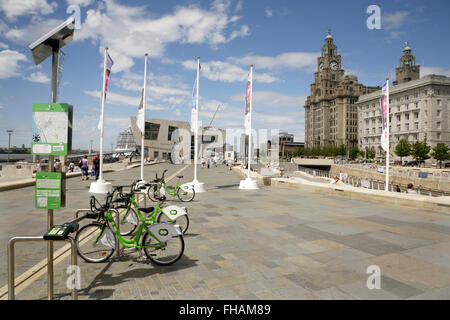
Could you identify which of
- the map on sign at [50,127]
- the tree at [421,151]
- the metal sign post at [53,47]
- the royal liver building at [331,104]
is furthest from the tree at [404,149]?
the map on sign at [50,127]

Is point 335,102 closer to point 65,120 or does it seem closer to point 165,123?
point 165,123

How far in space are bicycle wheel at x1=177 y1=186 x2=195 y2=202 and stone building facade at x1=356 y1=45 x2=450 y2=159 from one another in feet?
281

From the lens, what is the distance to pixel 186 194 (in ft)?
39.2

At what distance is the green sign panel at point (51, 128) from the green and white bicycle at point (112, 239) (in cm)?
134

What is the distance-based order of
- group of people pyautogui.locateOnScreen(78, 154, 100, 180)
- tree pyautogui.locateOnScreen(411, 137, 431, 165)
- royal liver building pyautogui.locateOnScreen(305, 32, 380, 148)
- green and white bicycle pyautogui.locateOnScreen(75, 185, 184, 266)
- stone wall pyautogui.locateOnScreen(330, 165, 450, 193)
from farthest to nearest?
1. royal liver building pyautogui.locateOnScreen(305, 32, 380, 148)
2. tree pyautogui.locateOnScreen(411, 137, 431, 165)
3. stone wall pyautogui.locateOnScreen(330, 165, 450, 193)
4. group of people pyautogui.locateOnScreen(78, 154, 100, 180)
5. green and white bicycle pyautogui.locateOnScreen(75, 185, 184, 266)

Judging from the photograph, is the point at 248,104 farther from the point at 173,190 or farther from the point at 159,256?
the point at 159,256

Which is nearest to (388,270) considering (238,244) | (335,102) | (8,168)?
(238,244)

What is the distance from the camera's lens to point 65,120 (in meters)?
3.97

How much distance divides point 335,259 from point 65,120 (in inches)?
192

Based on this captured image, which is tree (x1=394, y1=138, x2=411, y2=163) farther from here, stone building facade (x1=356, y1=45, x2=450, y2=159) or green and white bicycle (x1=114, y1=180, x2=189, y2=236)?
green and white bicycle (x1=114, y1=180, x2=189, y2=236)

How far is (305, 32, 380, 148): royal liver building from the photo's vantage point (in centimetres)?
14212

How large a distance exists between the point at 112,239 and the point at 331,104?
15872cm

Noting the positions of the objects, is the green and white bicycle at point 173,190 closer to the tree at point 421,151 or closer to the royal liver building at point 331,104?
the tree at point 421,151

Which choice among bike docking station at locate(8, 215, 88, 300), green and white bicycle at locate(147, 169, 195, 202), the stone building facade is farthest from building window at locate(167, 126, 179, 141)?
bike docking station at locate(8, 215, 88, 300)
